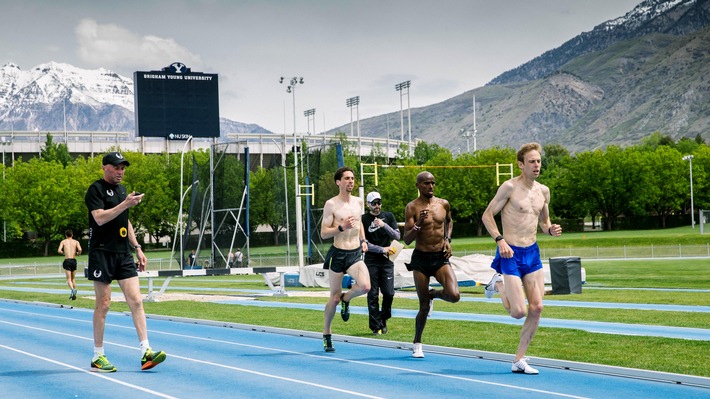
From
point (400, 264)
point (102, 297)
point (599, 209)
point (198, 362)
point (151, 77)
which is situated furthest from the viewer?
point (599, 209)

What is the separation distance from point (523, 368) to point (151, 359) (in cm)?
387

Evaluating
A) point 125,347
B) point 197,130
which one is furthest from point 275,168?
point 197,130

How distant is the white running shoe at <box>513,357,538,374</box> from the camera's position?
9.53 m

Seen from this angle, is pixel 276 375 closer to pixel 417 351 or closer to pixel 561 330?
pixel 417 351

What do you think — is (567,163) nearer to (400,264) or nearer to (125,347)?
(400,264)

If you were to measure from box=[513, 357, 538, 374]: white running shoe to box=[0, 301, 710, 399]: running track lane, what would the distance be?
89 millimetres

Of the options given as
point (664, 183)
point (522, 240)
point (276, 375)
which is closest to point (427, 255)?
point (522, 240)

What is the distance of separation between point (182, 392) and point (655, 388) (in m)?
4.33

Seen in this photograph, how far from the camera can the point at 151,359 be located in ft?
33.1

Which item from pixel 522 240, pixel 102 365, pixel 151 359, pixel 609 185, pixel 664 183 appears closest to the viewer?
pixel 522 240

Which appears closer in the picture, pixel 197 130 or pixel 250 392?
pixel 250 392

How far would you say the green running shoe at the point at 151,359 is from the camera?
10.0 metres

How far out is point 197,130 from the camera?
94.6 metres

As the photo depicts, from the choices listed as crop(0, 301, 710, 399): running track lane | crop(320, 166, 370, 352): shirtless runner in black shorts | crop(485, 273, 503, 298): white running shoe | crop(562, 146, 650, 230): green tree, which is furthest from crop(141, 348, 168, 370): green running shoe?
crop(562, 146, 650, 230): green tree
